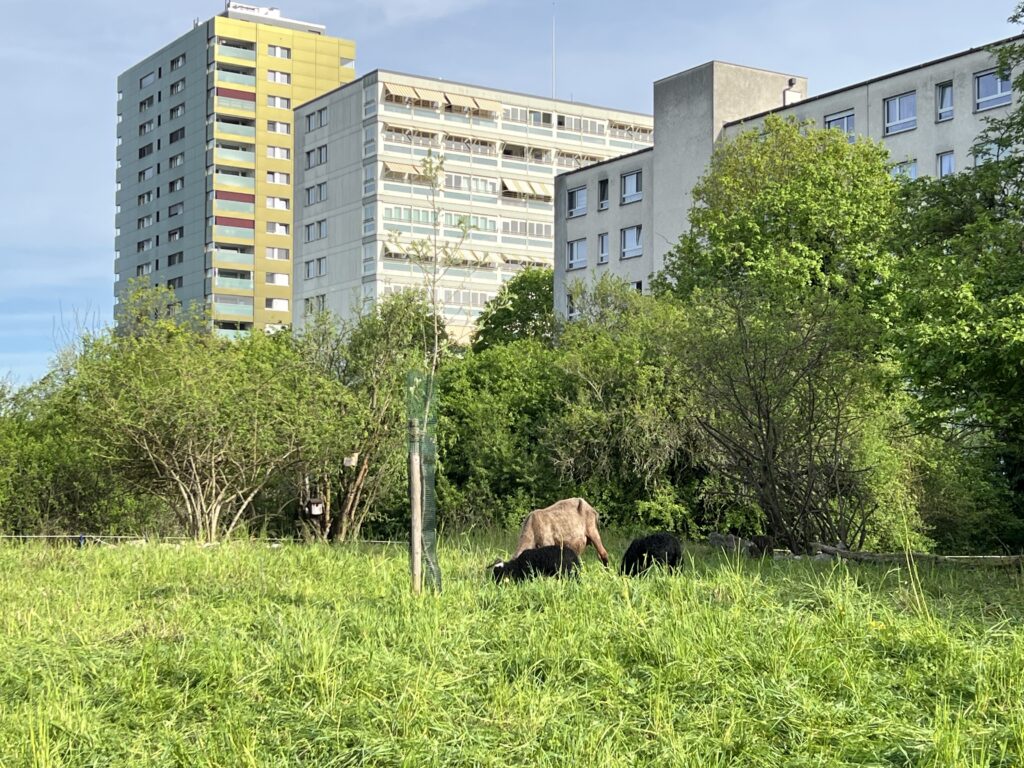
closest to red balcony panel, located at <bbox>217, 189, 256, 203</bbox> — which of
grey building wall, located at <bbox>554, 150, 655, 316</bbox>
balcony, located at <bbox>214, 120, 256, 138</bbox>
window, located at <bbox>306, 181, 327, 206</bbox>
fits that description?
balcony, located at <bbox>214, 120, 256, 138</bbox>

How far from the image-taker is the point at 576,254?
235 ft

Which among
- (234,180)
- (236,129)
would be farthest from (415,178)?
(236,129)

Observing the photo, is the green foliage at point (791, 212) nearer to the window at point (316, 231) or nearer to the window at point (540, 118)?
the window at point (316, 231)

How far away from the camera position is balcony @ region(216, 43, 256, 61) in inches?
4141

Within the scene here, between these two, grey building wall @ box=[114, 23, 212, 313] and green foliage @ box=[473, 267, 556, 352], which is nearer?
green foliage @ box=[473, 267, 556, 352]

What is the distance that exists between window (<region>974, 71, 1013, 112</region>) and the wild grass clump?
41232 mm

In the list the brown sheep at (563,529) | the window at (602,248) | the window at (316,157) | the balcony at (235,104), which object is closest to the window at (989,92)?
the window at (602,248)

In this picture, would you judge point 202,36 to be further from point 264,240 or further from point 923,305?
point 923,305

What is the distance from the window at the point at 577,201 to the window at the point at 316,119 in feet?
91.4

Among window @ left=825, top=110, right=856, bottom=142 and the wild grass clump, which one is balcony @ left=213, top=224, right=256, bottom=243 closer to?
window @ left=825, top=110, right=856, bottom=142

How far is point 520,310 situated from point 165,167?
56249 mm

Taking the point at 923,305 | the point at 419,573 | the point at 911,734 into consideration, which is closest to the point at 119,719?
the point at 419,573

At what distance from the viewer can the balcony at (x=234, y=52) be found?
4141 inches

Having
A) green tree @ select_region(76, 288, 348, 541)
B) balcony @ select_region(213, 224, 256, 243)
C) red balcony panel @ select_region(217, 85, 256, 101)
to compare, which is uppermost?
red balcony panel @ select_region(217, 85, 256, 101)
